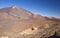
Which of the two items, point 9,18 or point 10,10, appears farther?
point 10,10

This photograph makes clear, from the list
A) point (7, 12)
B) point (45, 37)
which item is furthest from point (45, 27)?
point (7, 12)

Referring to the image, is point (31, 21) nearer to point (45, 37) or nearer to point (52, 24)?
point (52, 24)

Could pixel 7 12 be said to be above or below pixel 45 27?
above

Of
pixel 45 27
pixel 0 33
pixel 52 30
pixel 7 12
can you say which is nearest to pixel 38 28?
pixel 45 27

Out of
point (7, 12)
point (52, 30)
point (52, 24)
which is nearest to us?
point (52, 30)

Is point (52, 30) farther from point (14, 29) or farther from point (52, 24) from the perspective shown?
point (14, 29)

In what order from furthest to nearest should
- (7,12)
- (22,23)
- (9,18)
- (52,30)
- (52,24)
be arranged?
(7,12) → (9,18) → (22,23) → (52,24) → (52,30)

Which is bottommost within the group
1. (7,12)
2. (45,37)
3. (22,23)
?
(45,37)
